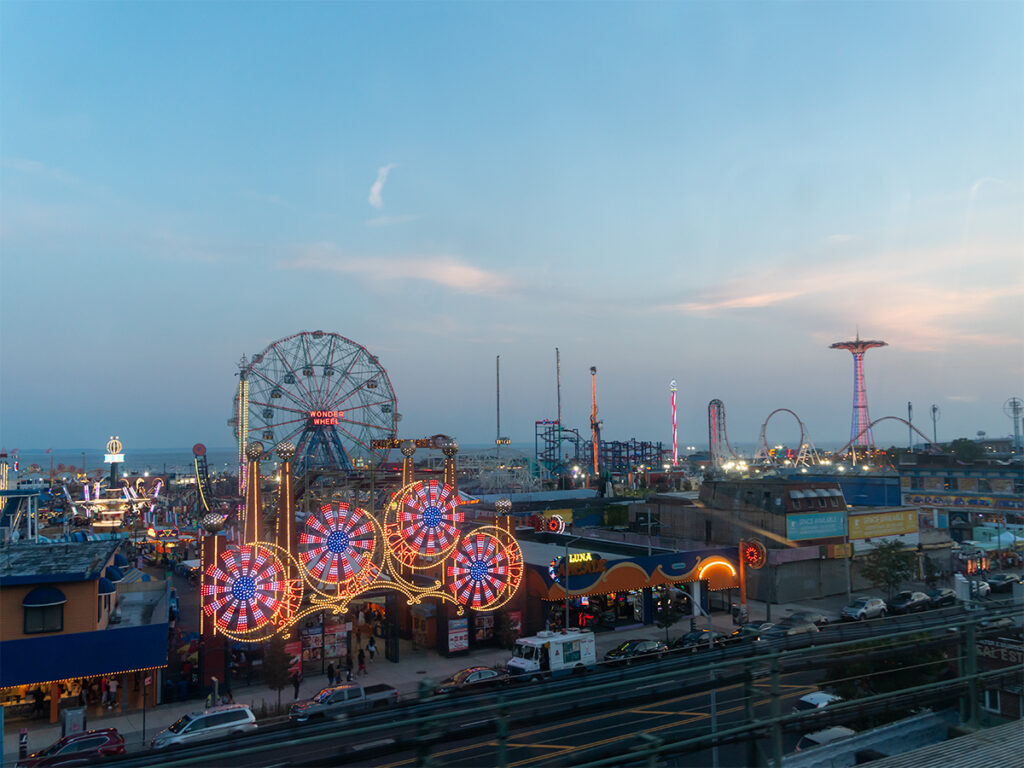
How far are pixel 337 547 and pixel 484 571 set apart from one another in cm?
856

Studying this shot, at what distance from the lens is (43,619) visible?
1184 inches

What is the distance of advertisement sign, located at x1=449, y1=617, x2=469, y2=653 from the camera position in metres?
39.3

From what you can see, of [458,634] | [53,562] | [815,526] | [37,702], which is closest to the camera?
[37,702]

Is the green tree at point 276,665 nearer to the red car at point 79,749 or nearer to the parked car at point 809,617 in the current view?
the red car at point 79,749

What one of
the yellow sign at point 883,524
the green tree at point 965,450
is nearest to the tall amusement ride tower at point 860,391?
the green tree at point 965,450

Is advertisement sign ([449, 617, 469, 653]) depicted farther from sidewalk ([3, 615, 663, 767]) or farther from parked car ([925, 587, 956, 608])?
parked car ([925, 587, 956, 608])

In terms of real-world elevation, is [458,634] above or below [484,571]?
below

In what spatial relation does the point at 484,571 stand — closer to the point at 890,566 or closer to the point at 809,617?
the point at 809,617

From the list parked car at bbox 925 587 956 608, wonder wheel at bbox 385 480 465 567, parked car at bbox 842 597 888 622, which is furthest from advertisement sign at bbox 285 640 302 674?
parked car at bbox 925 587 956 608

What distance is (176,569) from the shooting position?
221 ft

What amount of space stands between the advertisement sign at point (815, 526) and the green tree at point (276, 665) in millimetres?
36323

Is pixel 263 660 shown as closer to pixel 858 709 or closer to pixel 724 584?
pixel 724 584

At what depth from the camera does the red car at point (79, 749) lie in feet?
77.7

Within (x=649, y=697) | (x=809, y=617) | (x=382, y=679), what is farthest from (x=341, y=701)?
(x=809, y=617)
